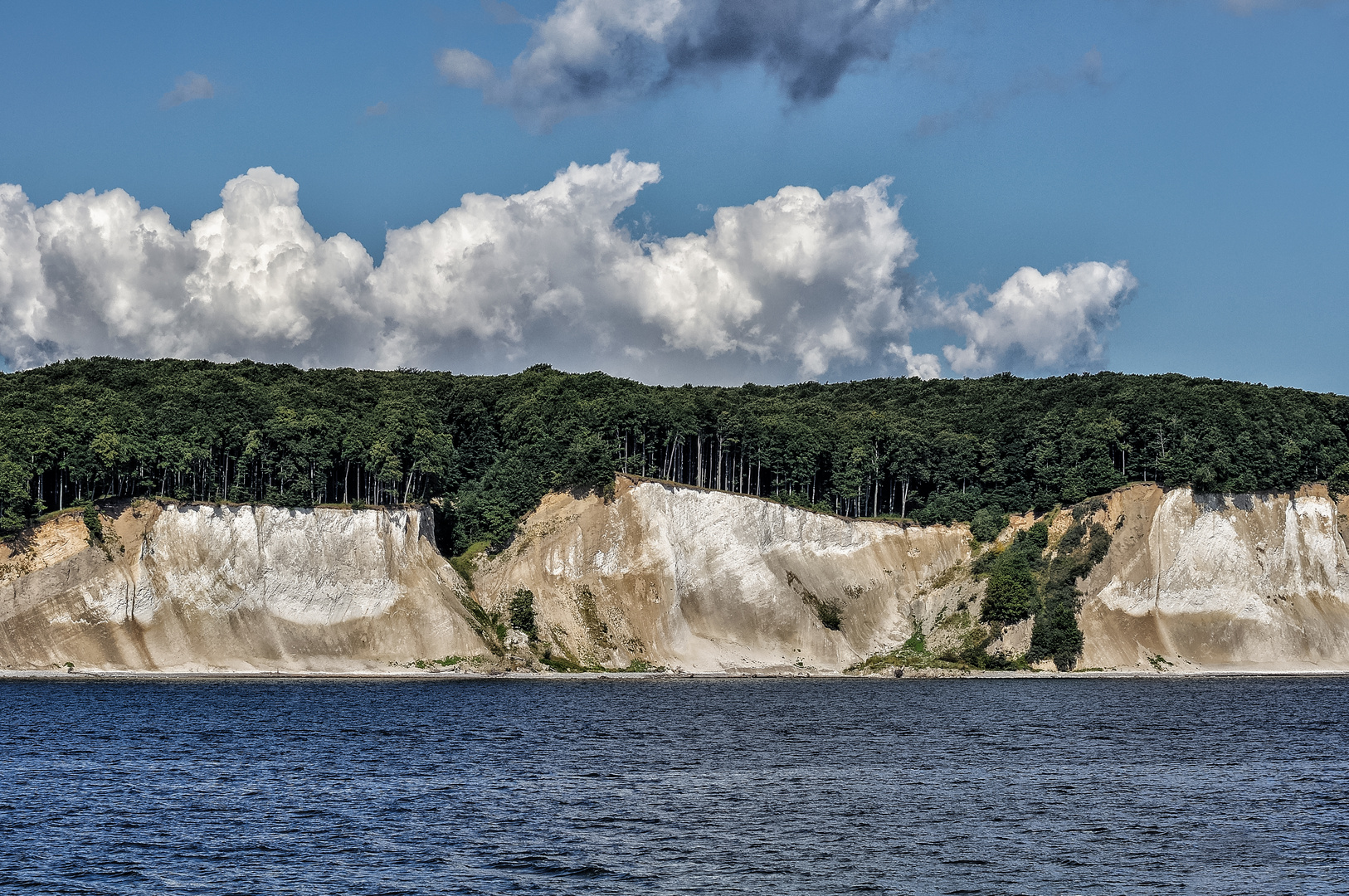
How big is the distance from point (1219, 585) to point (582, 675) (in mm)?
62247

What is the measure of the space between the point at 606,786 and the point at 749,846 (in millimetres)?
12338

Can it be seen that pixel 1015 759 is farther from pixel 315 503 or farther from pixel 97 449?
pixel 97 449

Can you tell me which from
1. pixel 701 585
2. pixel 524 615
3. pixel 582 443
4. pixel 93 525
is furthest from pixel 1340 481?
pixel 93 525

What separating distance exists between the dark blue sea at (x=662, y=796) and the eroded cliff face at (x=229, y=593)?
16.1m

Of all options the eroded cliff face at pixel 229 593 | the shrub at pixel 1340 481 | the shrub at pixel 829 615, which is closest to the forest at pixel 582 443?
the shrub at pixel 1340 481

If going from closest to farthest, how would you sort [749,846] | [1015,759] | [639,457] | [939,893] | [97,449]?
[939,893] → [749,846] → [1015,759] → [97,449] → [639,457]

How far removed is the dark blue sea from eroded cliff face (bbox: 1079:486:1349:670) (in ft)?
103

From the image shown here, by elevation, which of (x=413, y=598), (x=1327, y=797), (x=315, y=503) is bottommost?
(x=1327, y=797)

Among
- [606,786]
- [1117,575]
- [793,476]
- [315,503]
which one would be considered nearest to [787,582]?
[793,476]

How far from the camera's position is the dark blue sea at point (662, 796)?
36250mm

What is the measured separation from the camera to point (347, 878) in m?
35.2

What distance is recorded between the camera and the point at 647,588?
114688 millimetres

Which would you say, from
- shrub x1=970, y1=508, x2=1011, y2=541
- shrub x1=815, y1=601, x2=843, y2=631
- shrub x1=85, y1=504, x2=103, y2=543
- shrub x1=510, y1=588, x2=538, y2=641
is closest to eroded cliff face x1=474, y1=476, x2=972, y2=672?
shrub x1=815, y1=601, x2=843, y2=631

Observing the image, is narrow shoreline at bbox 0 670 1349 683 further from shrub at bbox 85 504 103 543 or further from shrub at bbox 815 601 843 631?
shrub at bbox 85 504 103 543
